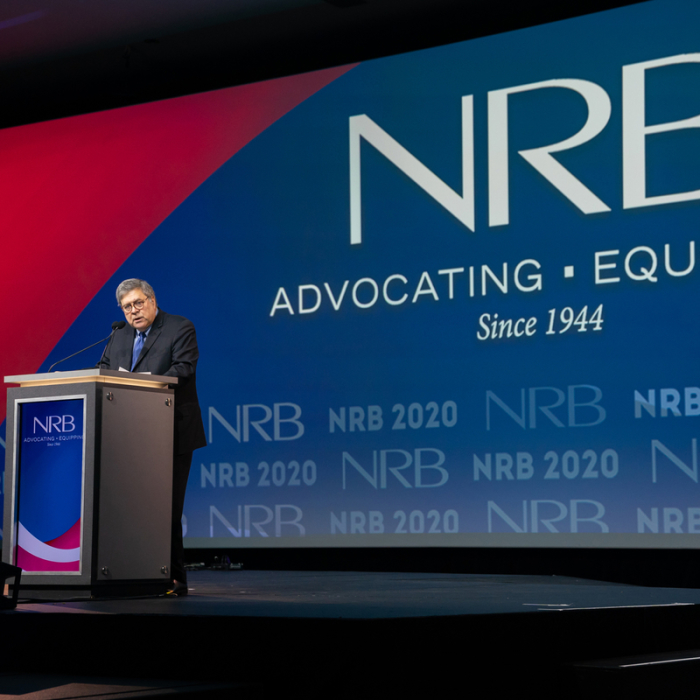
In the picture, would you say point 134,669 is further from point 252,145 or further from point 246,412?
point 252,145

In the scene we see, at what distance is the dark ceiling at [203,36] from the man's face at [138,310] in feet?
10.0

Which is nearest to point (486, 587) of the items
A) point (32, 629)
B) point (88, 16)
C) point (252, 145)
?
point (32, 629)

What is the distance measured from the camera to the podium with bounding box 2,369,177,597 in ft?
10.6

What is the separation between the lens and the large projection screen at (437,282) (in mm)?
4918

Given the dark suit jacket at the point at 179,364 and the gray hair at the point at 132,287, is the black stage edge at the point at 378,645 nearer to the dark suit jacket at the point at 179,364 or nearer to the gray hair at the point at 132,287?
the dark suit jacket at the point at 179,364

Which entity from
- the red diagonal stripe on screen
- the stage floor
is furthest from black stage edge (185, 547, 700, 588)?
the red diagonal stripe on screen

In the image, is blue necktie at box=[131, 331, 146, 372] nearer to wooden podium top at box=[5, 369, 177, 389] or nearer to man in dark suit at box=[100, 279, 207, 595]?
man in dark suit at box=[100, 279, 207, 595]

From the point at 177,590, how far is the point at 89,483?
1.75 feet

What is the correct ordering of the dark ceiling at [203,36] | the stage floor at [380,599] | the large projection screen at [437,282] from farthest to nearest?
the dark ceiling at [203,36], the large projection screen at [437,282], the stage floor at [380,599]

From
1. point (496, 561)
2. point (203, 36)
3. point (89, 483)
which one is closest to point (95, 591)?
point (89, 483)

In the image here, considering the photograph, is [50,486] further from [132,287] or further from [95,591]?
[132,287]

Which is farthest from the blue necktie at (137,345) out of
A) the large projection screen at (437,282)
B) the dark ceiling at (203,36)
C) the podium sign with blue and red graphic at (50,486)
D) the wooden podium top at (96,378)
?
the dark ceiling at (203,36)

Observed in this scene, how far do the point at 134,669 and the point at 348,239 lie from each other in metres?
3.57

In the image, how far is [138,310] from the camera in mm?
3670
